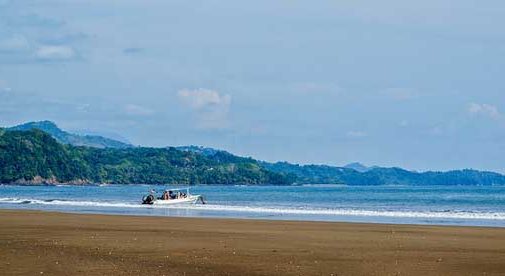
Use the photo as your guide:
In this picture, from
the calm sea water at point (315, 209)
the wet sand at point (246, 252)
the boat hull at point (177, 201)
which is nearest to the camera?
the wet sand at point (246, 252)

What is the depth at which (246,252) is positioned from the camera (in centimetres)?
2348

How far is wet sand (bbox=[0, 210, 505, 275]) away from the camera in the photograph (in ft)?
62.6

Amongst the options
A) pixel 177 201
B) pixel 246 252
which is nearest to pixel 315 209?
pixel 177 201

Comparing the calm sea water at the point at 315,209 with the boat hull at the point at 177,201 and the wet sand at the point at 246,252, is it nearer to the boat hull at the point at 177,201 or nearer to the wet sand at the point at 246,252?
the boat hull at the point at 177,201

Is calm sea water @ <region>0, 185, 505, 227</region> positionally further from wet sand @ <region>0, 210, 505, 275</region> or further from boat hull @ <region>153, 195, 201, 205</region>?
wet sand @ <region>0, 210, 505, 275</region>

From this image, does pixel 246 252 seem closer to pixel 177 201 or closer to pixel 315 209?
pixel 315 209

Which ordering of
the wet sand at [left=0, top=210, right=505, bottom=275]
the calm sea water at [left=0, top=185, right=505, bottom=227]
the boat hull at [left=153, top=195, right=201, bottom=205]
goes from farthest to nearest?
the boat hull at [left=153, top=195, right=201, bottom=205] → the calm sea water at [left=0, top=185, right=505, bottom=227] → the wet sand at [left=0, top=210, right=505, bottom=275]

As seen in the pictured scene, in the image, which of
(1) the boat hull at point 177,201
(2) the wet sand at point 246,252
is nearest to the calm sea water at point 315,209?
(1) the boat hull at point 177,201

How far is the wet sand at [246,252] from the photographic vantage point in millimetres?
19094

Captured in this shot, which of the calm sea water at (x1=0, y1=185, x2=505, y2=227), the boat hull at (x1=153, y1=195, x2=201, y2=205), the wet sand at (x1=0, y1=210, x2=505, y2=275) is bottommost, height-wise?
the wet sand at (x1=0, y1=210, x2=505, y2=275)

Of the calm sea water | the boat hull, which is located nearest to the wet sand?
the calm sea water

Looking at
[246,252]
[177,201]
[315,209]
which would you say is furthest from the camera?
[177,201]

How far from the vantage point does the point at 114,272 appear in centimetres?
1816

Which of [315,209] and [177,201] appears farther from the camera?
[177,201]
